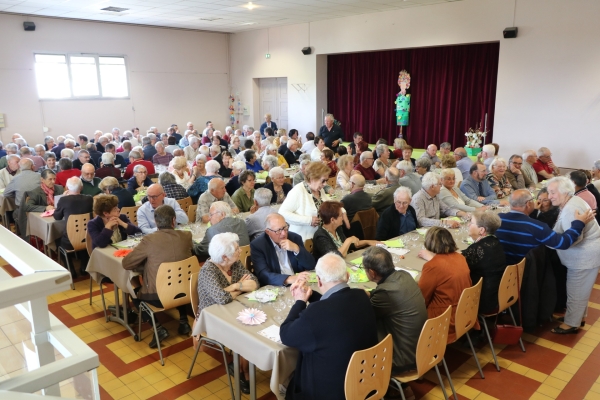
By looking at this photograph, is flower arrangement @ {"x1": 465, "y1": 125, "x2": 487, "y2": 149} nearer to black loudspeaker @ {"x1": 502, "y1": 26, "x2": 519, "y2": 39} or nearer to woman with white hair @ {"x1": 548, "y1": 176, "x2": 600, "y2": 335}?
black loudspeaker @ {"x1": 502, "y1": 26, "x2": 519, "y2": 39}

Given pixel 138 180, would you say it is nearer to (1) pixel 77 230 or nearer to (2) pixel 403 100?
(1) pixel 77 230

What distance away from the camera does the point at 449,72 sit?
1205 centimetres

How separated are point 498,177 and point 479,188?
20.1 inches

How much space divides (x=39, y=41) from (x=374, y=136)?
960 centimetres

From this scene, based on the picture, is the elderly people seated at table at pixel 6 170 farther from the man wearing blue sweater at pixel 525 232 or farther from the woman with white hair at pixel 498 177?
the woman with white hair at pixel 498 177

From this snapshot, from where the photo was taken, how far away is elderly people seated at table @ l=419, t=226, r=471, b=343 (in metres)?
3.50

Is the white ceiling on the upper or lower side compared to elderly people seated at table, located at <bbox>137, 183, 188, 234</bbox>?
upper

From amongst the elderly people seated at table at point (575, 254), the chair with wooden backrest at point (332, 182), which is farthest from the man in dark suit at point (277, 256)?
the chair with wooden backrest at point (332, 182)

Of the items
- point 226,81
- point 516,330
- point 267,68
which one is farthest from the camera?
point 226,81

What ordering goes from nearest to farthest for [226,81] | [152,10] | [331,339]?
[331,339] < [152,10] < [226,81]

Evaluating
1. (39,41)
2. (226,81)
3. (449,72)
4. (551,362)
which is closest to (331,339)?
(551,362)

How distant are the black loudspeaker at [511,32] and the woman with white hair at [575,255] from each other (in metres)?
6.19

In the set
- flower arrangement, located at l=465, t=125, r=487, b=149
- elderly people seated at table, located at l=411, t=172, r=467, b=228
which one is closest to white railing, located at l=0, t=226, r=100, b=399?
elderly people seated at table, located at l=411, t=172, r=467, b=228

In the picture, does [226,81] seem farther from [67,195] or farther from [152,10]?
[67,195]
